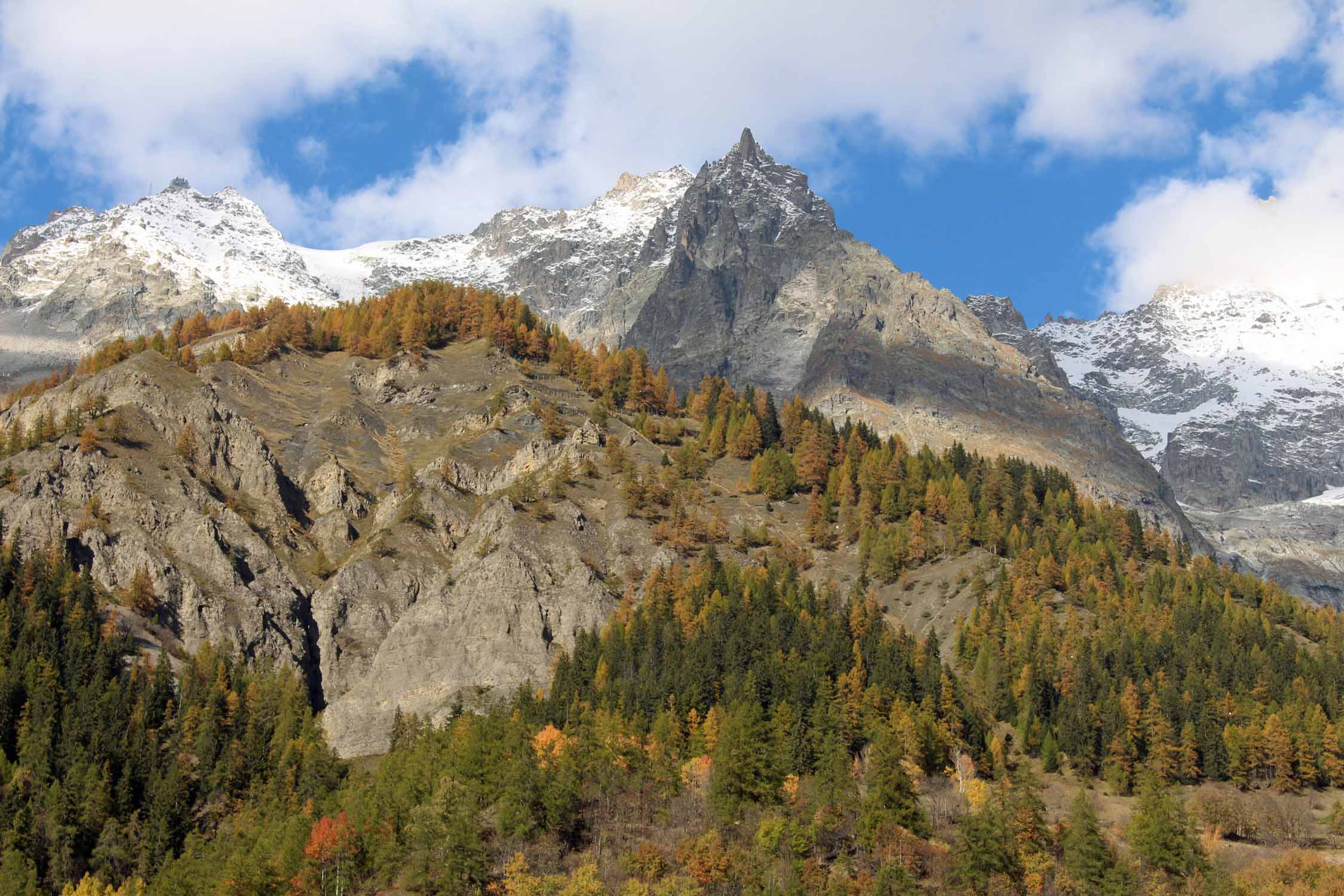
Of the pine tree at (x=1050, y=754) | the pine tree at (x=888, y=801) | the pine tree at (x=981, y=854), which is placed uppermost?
the pine tree at (x=1050, y=754)

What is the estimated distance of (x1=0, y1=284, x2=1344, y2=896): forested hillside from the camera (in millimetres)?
105438

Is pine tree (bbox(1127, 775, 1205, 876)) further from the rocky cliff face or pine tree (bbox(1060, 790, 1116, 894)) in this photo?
the rocky cliff face

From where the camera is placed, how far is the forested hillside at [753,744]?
10544 centimetres

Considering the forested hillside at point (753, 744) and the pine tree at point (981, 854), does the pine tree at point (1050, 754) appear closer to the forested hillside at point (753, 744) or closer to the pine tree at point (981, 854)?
the forested hillside at point (753, 744)

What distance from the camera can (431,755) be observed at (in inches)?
4889

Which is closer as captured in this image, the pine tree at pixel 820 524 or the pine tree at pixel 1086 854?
the pine tree at pixel 1086 854

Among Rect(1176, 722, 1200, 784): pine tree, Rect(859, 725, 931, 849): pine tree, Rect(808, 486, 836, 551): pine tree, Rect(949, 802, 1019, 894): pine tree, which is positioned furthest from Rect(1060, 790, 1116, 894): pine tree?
Rect(808, 486, 836, 551): pine tree

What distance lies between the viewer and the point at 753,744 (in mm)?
116375

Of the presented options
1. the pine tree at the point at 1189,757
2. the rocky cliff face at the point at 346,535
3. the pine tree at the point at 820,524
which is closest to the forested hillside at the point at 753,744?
the pine tree at the point at 1189,757

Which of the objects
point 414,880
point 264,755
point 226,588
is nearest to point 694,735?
point 414,880

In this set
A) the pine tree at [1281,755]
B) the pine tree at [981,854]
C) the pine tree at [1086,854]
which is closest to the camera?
the pine tree at [981,854]

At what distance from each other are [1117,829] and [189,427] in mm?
122618

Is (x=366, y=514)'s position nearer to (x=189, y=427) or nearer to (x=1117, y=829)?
(x=189, y=427)

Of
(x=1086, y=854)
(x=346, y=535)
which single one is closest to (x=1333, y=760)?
(x=1086, y=854)
